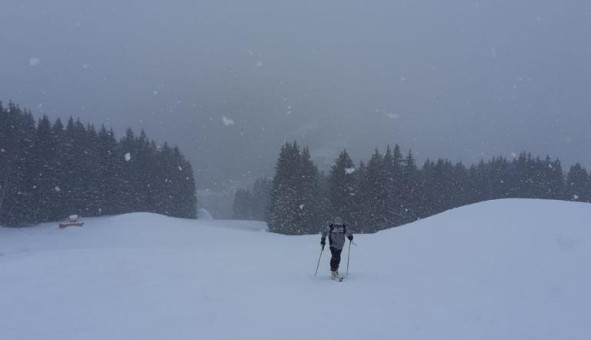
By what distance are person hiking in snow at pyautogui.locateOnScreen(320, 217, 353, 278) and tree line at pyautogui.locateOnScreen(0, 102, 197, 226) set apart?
44.5 meters

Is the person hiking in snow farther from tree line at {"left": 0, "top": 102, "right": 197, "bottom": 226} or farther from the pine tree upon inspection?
tree line at {"left": 0, "top": 102, "right": 197, "bottom": 226}

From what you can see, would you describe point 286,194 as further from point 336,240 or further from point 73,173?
point 336,240

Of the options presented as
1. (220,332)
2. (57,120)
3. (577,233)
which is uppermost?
(57,120)

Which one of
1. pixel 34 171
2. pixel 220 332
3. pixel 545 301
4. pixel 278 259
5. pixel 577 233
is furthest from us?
pixel 34 171

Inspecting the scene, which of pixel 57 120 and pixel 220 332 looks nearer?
pixel 220 332

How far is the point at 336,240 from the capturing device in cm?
1403

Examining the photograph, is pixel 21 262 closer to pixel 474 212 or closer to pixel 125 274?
pixel 125 274

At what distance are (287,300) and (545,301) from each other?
6596 millimetres

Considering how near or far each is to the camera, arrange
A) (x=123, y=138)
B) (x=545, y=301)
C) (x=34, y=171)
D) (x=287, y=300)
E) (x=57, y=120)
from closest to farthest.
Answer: (x=545, y=301)
(x=287, y=300)
(x=34, y=171)
(x=57, y=120)
(x=123, y=138)

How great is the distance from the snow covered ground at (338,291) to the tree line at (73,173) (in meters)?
36.7

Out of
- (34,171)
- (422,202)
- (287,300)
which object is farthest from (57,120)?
(287,300)

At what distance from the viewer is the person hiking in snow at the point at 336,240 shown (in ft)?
45.3

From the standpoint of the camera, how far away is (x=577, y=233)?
1541 cm

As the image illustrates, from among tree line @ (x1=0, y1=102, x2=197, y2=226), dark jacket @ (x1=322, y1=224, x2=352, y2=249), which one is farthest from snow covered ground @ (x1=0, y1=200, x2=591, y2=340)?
tree line @ (x1=0, y1=102, x2=197, y2=226)
